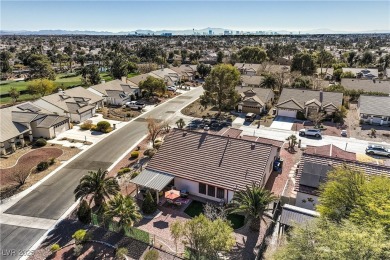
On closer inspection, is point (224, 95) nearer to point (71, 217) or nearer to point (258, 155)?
point (258, 155)

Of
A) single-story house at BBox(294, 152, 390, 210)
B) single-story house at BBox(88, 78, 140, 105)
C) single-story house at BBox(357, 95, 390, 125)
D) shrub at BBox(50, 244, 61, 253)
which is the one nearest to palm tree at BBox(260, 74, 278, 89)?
single-story house at BBox(357, 95, 390, 125)

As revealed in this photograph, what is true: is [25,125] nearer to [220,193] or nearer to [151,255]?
[220,193]

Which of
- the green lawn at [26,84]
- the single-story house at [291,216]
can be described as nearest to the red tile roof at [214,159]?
the single-story house at [291,216]

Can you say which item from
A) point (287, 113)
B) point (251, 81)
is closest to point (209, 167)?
point (287, 113)

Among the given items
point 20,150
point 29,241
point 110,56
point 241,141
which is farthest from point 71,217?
point 110,56

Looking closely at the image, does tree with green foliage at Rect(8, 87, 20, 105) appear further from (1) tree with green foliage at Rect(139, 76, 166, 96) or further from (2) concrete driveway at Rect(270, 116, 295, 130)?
(2) concrete driveway at Rect(270, 116, 295, 130)

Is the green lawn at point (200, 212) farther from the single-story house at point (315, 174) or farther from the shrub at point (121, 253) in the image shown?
the shrub at point (121, 253)
